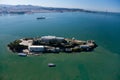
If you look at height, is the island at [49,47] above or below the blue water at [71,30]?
above

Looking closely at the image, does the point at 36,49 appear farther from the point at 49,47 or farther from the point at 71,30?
the point at 71,30

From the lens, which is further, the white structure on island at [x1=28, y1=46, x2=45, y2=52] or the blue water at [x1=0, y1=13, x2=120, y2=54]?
the blue water at [x1=0, y1=13, x2=120, y2=54]

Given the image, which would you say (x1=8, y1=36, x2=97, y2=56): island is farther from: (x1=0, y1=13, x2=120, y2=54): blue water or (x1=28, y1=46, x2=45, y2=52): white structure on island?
(x1=0, y1=13, x2=120, y2=54): blue water

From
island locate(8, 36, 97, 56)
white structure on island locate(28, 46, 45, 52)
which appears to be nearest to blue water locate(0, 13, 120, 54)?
island locate(8, 36, 97, 56)

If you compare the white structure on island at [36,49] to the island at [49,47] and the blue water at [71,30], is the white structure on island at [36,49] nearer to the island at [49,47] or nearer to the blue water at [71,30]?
the island at [49,47]

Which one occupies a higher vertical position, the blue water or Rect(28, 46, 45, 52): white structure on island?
Rect(28, 46, 45, 52): white structure on island

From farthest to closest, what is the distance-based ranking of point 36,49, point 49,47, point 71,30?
point 71,30, point 49,47, point 36,49

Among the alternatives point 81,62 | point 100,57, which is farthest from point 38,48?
point 100,57

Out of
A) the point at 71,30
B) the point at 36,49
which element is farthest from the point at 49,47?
the point at 71,30

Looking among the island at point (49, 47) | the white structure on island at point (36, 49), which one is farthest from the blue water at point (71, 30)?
the white structure on island at point (36, 49)

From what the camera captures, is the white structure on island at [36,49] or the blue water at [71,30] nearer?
the white structure on island at [36,49]

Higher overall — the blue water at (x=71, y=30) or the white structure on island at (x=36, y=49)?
the white structure on island at (x=36, y=49)

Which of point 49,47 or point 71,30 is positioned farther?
point 71,30
